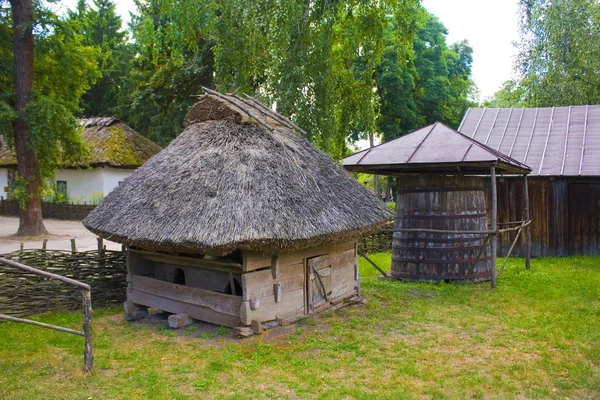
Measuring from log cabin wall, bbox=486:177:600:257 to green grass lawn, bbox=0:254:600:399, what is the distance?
5.98m

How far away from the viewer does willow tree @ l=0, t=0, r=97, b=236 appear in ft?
53.4

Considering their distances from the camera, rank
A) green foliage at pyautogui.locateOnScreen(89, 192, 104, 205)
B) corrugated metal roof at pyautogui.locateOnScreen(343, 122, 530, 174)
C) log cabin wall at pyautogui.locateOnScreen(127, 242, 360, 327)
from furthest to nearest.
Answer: green foliage at pyautogui.locateOnScreen(89, 192, 104, 205) → corrugated metal roof at pyautogui.locateOnScreen(343, 122, 530, 174) → log cabin wall at pyautogui.locateOnScreen(127, 242, 360, 327)

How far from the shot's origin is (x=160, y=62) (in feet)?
79.8

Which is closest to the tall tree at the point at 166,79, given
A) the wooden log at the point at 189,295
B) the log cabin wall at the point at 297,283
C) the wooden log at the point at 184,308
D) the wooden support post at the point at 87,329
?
the wooden log at the point at 189,295

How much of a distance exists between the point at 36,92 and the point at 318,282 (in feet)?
43.4

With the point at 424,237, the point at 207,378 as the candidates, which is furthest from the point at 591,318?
the point at 207,378

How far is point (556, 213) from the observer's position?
14.6m

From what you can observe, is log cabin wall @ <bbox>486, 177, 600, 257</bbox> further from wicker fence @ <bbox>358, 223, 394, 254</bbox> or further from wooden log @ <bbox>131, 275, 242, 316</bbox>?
wooden log @ <bbox>131, 275, 242, 316</bbox>

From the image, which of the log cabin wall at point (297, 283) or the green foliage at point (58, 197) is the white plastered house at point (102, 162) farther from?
the log cabin wall at point (297, 283)

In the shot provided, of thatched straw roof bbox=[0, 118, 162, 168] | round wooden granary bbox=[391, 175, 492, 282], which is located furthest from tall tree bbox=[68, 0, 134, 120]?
round wooden granary bbox=[391, 175, 492, 282]

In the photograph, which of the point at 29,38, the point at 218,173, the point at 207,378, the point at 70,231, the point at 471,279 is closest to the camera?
the point at 207,378

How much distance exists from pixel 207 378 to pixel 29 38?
49.8 feet

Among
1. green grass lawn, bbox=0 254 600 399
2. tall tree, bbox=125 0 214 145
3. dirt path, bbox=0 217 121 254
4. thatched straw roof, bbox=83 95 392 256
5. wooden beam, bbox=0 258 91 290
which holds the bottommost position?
green grass lawn, bbox=0 254 600 399

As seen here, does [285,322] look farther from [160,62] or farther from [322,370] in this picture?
[160,62]
